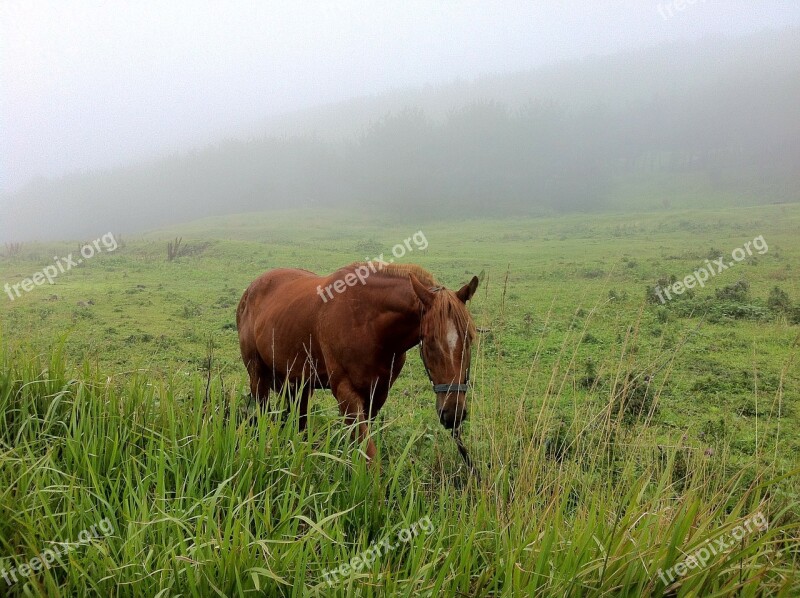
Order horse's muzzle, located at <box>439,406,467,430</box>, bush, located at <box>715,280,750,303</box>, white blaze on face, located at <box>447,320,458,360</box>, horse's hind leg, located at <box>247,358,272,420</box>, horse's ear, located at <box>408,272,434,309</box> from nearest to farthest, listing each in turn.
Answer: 1. horse's muzzle, located at <box>439,406,467,430</box>
2. white blaze on face, located at <box>447,320,458,360</box>
3. horse's ear, located at <box>408,272,434,309</box>
4. horse's hind leg, located at <box>247,358,272,420</box>
5. bush, located at <box>715,280,750,303</box>

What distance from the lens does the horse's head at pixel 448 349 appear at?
3512 mm

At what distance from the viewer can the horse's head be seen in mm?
3512

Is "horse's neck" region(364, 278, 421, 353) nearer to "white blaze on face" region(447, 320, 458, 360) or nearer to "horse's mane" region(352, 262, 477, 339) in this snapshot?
"horse's mane" region(352, 262, 477, 339)

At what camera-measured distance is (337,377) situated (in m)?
4.54

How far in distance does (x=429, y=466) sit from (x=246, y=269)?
23.4m

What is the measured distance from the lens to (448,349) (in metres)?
3.61

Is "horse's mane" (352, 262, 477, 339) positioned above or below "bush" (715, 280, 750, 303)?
above

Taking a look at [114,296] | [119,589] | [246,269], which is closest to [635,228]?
[246,269]

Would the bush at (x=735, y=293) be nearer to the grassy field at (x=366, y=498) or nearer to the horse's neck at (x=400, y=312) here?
the grassy field at (x=366, y=498)

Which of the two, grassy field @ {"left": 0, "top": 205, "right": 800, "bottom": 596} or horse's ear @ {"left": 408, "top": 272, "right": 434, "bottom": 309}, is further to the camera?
horse's ear @ {"left": 408, "top": 272, "right": 434, "bottom": 309}

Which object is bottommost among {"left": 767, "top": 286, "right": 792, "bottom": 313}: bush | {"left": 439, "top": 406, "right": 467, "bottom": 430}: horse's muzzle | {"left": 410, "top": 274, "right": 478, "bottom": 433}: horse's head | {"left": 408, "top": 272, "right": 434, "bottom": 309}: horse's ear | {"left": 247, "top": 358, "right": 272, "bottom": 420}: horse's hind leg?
{"left": 767, "top": 286, "right": 792, "bottom": 313}: bush

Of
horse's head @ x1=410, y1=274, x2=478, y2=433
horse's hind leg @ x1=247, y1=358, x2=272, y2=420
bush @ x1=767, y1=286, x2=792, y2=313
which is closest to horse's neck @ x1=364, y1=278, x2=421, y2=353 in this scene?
horse's head @ x1=410, y1=274, x2=478, y2=433

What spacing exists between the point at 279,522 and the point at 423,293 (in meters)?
1.94

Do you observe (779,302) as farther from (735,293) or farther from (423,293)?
(423,293)
